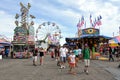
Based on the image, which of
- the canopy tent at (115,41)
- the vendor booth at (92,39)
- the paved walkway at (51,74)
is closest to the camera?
the paved walkway at (51,74)

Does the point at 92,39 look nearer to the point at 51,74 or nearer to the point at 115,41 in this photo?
the point at 115,41

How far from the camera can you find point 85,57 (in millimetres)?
18672

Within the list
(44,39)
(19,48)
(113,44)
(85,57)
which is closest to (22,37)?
(19,48)

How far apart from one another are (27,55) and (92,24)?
19.0m

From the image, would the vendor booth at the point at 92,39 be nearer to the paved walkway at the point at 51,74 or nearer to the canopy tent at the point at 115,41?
the canopy tent at the point at 115,41

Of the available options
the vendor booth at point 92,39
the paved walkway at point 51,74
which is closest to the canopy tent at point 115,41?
the vendor booth at point 92,39

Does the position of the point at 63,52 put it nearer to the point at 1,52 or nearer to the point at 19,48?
the point at 19,48

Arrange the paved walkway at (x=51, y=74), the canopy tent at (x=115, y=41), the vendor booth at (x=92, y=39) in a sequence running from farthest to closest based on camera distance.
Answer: the canopy tent at (x=115, y=41), the vendor booth at (x=92, y=39), the paved walkway at (x=51, y=74)

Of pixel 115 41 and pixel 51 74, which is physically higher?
pixel 115 41

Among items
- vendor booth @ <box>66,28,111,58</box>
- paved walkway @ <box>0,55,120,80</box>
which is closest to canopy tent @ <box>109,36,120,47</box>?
vendor booth @ <box>66,28,111,58</box>

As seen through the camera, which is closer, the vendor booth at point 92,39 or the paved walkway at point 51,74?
the paved walkway at point 51,74

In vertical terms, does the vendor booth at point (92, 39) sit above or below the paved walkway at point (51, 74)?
above

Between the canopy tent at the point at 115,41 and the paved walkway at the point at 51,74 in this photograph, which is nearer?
the paved walkway at the point at 51,74

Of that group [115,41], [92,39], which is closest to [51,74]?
[92,39]
